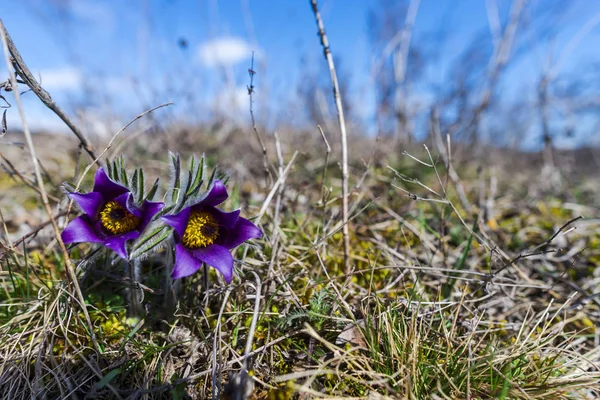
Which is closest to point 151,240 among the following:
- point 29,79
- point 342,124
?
point 29,79

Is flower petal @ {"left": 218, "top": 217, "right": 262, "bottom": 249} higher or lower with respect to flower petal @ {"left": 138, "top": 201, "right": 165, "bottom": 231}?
lower

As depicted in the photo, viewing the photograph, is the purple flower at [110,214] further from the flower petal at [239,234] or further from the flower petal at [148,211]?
the flower petal at [239,234]

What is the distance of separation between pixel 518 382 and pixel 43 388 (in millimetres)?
1659

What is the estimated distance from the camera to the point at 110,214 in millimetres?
1387

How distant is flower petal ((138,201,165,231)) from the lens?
1.34 m

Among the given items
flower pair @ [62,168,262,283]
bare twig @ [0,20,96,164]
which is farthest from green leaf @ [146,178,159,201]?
bare twig @ [0,20,96,164]

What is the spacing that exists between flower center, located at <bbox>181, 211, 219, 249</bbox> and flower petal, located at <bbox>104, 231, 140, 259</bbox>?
6.7 inches

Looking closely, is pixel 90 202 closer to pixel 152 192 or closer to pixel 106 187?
pixel 106 187

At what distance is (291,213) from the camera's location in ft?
7.23

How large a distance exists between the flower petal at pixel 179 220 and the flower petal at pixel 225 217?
0.11 meters

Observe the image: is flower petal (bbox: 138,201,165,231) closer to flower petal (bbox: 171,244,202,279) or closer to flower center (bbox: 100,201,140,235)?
flower center (bbox: 100,201,140,235)

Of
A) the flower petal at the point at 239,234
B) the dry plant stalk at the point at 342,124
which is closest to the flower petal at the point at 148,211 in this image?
the flower petal at the point at 239,234

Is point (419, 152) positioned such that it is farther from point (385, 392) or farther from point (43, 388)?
point (43, 388)

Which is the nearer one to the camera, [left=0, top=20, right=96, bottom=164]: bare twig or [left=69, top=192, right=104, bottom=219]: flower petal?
[left=69, top=192, right=104, bottom=219]: flower petal
